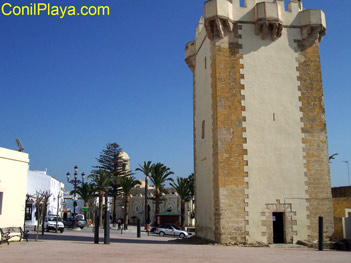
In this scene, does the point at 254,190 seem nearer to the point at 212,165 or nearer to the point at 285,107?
the point at 212,165

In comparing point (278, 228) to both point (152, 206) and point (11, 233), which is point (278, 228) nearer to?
point (11, 233)

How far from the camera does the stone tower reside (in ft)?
58.3

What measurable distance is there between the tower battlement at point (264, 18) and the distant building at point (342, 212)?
Result: 929 cm

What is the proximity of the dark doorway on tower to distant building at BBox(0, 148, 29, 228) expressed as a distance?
41.8 feet

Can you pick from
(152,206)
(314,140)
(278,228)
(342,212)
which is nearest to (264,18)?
(314,140)

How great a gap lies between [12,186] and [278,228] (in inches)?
523

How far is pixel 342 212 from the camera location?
22.4 meters

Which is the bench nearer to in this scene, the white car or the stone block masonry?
the stone block masonry

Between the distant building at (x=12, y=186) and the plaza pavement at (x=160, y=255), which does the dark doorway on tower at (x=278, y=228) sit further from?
the distant building at (x=12, y=186)

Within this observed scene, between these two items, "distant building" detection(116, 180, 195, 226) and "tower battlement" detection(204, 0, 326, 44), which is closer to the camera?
"tower battlement" detection(204, 0, 326, 44)

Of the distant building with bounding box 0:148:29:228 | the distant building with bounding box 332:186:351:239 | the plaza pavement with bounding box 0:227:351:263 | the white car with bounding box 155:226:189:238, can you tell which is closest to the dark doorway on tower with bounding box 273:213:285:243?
the plaza pavement with bounding box 0:227:351:263

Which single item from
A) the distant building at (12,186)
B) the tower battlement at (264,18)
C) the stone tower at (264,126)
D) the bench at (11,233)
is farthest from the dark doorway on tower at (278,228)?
the distant building at (12,186)

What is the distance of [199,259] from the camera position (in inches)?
448

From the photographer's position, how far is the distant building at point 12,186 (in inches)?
702
